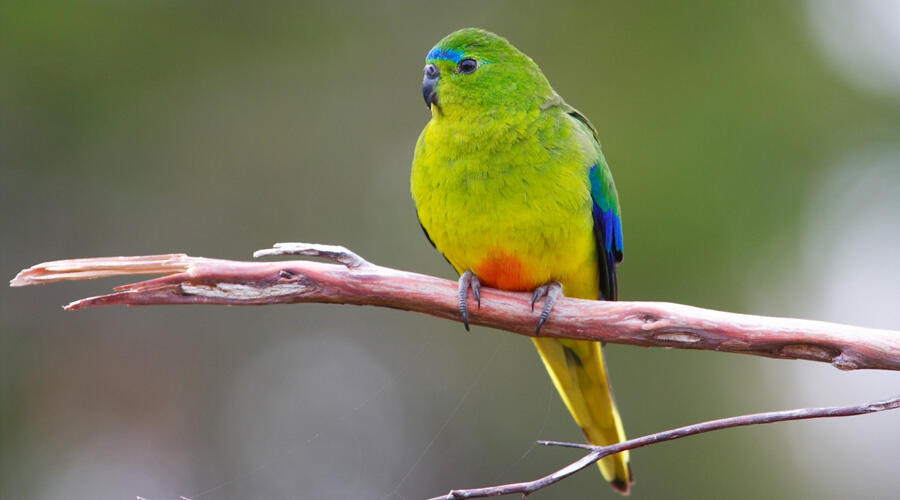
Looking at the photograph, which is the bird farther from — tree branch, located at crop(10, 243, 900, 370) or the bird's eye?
tree branch, located at crop(10, 243, 900, 370)

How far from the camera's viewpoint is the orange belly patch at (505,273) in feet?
12.7

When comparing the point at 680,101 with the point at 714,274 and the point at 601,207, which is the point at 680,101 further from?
the point at 601,207

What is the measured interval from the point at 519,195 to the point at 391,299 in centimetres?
81

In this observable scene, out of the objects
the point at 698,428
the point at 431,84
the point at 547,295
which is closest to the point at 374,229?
the point at 431,84

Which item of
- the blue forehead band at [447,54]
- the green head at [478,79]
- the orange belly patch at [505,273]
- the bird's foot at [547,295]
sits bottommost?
the bird's foot at [547,295]

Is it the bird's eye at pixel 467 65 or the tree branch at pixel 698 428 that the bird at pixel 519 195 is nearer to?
the bird's eye at pixel 467 65

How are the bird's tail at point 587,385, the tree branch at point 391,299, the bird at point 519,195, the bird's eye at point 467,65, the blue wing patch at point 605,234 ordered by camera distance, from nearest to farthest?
the tree branch at point 391,299, the bird at point 519,195, the blue wing patch at point 605,234, the bird's eye at point 467,65, the bird's tail at point 587,385

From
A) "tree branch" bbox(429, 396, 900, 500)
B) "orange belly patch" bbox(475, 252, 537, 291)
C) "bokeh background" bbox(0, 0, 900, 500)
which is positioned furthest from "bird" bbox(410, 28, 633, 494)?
"bokeh background" bbox(0, 0, 900, 500)

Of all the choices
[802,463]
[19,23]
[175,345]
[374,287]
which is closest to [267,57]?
[19,23]

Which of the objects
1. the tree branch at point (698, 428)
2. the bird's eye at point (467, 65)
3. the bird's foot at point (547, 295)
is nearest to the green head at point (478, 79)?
the bird's eye at point (467, 65)

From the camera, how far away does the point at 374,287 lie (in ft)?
11.3

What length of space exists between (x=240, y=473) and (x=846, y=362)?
215 inches

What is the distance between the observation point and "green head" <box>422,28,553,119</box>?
13.7 feet

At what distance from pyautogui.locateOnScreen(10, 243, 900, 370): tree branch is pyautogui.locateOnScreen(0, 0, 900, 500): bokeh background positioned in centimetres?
345
